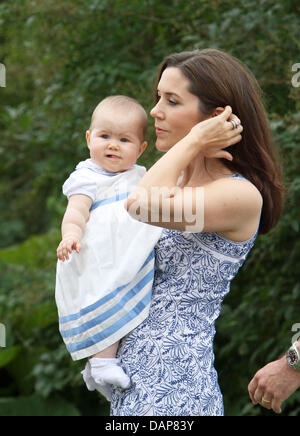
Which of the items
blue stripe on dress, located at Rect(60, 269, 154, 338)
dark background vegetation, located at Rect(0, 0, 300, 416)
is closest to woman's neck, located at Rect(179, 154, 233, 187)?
blue stripe on dress, located at Rect(60, 269, 154, 338)

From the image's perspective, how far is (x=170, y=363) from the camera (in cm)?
216

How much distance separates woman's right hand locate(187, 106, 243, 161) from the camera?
6.91 ft

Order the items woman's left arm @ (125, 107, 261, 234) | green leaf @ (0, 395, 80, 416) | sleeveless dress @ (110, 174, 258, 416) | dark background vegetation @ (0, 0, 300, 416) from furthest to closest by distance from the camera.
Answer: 1. green leaf @ (0, 395, 80, 416)
2. dark background vegetation @ (0, 0, 300, 416)
3. sleeveless dress @ (110, 174, 258, 416)
4. woman's left arm @ (125, 107, 261, 234)

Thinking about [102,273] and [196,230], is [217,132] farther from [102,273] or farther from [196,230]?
[102,273]

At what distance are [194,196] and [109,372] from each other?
58 cm

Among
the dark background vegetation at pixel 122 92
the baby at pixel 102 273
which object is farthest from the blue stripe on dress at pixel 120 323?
the dark background vegetation at pixel 122 92

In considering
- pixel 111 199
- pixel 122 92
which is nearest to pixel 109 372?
pixel 111 199

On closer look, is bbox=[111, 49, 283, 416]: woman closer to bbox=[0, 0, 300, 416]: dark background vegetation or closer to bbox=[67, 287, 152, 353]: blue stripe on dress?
bbox=[67, 287, 152, 353]: blue stripe on dress

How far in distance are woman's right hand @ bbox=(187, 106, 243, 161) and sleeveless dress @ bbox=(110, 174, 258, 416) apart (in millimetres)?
133

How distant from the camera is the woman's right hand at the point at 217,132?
2.11 m

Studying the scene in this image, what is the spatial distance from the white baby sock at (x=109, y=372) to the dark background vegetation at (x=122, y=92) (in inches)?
51.3

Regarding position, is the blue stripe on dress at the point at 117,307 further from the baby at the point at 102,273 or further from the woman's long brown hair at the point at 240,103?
the woman's long brown hair at the point at 240,103

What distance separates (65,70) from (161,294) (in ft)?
8.72

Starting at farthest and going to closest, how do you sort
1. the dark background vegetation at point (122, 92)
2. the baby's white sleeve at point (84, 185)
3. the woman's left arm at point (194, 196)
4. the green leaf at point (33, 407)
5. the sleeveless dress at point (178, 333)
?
the green leaf at point (33, 407) → the dark background vegetation at point (122, 92) → the baby's white sleeve at point (84, 185) → the sleeveless dress at point (178, 333) → the woman's left arm at point (194, 196)
